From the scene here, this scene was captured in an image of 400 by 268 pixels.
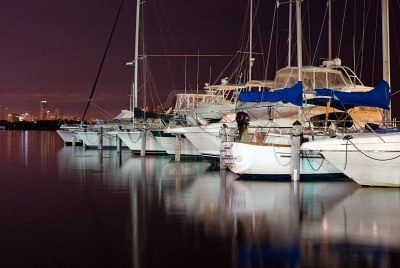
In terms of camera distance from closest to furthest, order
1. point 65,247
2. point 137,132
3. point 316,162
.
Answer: point 65,247, point 316,162, point 137,132

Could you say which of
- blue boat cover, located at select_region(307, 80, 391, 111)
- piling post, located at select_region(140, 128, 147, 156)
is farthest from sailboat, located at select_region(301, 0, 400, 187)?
piling post, located at select_region(140, 128, 147, 156)

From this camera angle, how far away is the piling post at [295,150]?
22.7m

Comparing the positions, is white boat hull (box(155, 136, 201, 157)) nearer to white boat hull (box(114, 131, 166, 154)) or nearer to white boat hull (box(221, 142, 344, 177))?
white boat hull (box(114, 131, 166, 154))

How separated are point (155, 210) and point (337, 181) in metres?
10.7

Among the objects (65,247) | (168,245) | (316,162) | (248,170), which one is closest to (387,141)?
(316,162)

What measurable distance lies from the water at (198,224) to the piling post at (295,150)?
667mm

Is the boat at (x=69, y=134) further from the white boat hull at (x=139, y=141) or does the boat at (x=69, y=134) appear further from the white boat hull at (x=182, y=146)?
the white boat hull at (x=182, y=146)

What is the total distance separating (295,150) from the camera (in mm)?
23000

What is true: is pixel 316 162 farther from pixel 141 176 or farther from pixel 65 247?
pixel 65 247

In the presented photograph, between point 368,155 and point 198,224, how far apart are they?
8.36 m

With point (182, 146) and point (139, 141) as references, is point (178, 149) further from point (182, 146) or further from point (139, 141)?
point (139, 141)

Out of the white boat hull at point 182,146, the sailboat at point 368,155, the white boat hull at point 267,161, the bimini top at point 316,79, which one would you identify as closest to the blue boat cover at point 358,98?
the sailboat at point 368,155

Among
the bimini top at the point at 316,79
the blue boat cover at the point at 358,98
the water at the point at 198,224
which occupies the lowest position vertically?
the water at the point at 198,224

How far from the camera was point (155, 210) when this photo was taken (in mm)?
16500
